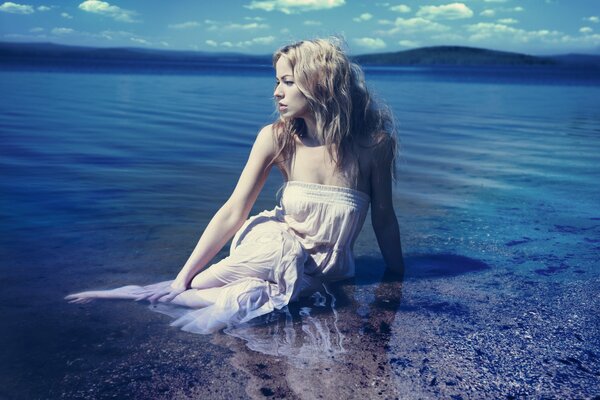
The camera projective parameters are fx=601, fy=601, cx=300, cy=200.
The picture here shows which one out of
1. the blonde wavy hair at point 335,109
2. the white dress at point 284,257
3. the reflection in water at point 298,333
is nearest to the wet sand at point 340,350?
the reflection in water at point 298,333

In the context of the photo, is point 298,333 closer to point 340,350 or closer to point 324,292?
point 340,350

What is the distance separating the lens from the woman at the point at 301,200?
3.37 m

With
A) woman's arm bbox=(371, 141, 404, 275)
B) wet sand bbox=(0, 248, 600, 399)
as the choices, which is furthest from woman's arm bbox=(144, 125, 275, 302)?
woman's arm bbox=(371, 141, 404, 275)

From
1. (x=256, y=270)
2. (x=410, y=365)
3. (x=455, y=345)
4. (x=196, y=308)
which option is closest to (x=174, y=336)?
(x=196, y=308)

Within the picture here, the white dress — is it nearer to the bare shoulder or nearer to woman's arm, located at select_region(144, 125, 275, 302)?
woman's arm, located at select_region(144, 125, 275, 302)

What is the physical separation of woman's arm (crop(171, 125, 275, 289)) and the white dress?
9 centimetres

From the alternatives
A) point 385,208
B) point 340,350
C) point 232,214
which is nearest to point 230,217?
point 232,214

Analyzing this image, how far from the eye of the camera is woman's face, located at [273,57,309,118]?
3.43 meters

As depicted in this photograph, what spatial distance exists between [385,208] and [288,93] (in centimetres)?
96

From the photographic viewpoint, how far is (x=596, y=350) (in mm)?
3023

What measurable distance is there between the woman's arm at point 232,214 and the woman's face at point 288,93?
0.22 meters

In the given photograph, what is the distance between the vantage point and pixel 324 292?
3.71 m

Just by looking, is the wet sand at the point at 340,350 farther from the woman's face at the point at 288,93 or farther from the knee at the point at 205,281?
the woman's face at the point at 288,93

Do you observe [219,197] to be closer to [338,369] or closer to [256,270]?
[256,270]
